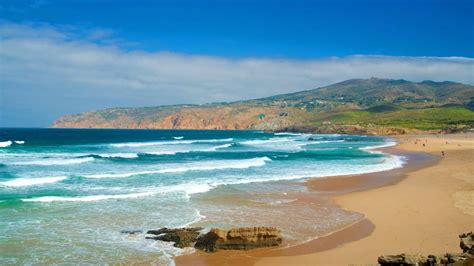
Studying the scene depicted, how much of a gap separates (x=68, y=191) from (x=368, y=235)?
51.1 ft

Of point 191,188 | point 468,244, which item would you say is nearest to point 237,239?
point 468,244

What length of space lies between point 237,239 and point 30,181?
713 inches

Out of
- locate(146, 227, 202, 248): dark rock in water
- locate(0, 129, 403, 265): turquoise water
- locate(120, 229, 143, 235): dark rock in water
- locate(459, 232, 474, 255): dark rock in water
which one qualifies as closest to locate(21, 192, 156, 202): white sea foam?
locate(0, 129, 403, 265): turquoise water

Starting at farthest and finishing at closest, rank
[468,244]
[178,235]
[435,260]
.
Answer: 1. [178,235]
2. [468,244]
3. [435,260]

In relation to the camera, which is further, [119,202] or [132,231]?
[119,202]

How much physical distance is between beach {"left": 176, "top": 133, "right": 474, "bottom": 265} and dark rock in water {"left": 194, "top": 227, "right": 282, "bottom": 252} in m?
0.29

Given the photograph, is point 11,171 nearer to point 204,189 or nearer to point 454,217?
point 204,189

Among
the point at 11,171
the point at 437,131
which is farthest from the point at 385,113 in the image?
the point at 11,171

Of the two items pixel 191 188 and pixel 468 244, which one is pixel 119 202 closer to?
pixel 191 188

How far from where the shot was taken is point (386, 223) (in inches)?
642

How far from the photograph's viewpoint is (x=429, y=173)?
31.4 metres

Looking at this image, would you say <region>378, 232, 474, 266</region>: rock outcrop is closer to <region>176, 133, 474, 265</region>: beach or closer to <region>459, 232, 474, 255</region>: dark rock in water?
<region>459, 232, 474, 255</region>: dark rock in water

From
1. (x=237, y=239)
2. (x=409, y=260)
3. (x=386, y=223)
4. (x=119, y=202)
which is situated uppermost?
(x=409, y=260)

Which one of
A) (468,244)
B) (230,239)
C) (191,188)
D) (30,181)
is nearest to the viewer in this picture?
(468,244)
